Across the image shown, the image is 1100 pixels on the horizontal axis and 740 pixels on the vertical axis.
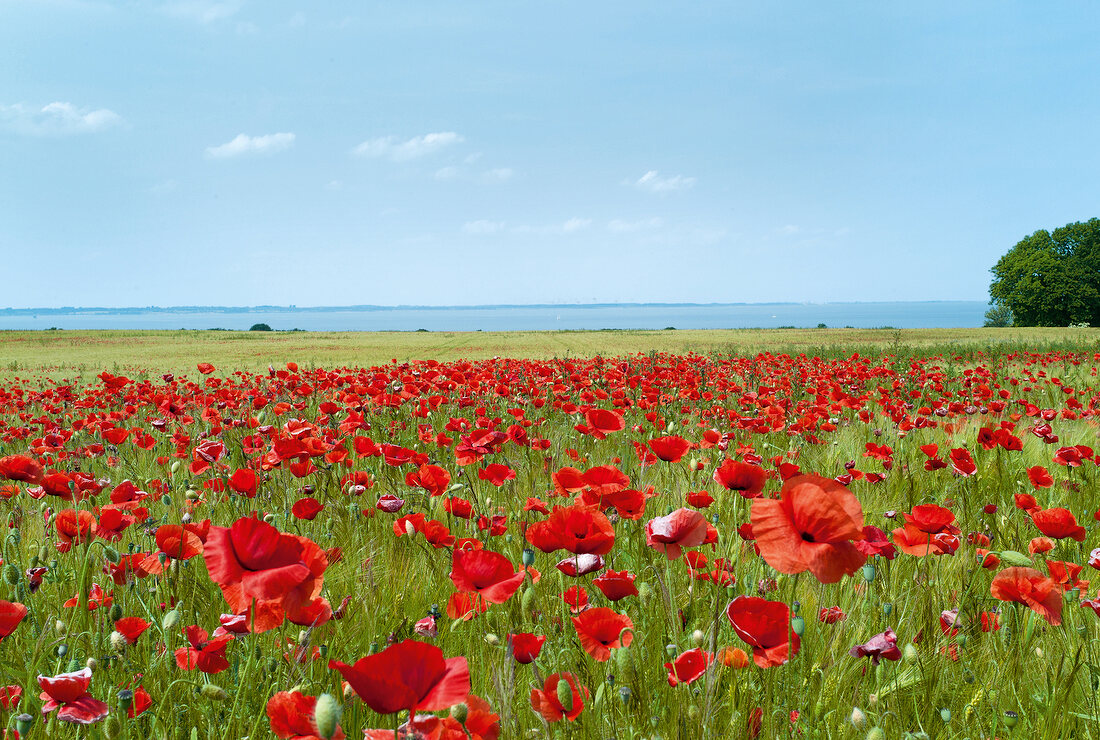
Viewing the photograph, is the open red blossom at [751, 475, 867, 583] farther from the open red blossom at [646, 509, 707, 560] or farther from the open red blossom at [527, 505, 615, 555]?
the open red blossom at [527, 505, 615, 555]

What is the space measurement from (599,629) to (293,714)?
23.8 inches

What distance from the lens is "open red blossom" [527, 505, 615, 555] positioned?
1.35 metres

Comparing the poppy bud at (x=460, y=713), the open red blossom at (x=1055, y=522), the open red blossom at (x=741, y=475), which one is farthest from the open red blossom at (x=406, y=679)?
the open red blossom at (x=1055, y=522)

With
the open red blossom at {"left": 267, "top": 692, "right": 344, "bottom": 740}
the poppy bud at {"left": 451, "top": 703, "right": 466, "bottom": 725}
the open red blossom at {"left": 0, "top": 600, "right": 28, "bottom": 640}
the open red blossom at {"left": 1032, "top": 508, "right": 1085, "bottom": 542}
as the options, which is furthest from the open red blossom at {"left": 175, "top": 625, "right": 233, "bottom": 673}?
the open red blossom at {"left": 1032, "top": 508, "right": 1085, "bottom": 542}

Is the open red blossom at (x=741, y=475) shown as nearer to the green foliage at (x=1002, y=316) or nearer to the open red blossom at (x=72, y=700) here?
the open red blossom at (x=72, y=700)

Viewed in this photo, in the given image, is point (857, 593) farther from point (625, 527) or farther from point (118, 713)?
point (118, 713)

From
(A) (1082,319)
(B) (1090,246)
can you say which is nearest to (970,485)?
(A) (1082,319)

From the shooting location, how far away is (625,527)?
2.52m

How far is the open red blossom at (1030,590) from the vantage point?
1353mm

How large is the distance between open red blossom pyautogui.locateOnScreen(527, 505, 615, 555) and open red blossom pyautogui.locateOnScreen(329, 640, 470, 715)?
589 mm

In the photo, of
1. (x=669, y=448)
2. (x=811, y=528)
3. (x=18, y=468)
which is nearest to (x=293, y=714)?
(x=811, y=528)

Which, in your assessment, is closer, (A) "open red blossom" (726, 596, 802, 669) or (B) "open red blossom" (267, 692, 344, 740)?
(B) "open red blossom" (267, 692, 344, 740)

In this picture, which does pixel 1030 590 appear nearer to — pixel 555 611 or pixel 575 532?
pixel 575 532

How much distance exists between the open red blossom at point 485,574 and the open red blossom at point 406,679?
15.4 inches
